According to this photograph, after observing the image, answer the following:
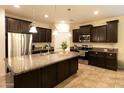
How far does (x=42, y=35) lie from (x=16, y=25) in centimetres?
227

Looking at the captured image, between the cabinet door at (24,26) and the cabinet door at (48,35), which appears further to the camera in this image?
the cabinet door at (48,35)

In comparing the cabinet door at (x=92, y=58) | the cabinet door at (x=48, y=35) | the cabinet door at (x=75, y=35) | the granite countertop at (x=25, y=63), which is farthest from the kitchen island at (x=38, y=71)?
the cabinet door at (x=48, y=35)

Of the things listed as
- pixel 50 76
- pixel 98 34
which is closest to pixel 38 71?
pixel 50 76

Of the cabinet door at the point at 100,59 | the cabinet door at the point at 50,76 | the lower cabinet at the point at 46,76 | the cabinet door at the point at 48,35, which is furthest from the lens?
the cabinet door at the point at 48,35

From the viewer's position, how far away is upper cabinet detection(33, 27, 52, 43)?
6.76m

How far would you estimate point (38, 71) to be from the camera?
2.73 m

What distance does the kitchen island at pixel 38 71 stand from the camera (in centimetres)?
225

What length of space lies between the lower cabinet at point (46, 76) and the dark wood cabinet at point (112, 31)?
2.59 meters

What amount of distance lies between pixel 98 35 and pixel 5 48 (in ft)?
16.2

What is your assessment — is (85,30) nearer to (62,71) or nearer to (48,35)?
(48,35)

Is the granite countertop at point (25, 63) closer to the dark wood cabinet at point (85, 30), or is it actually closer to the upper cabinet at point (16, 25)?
the upper cabinet at point (16, 25)

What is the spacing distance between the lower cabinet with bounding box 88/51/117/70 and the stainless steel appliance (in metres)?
3.59
